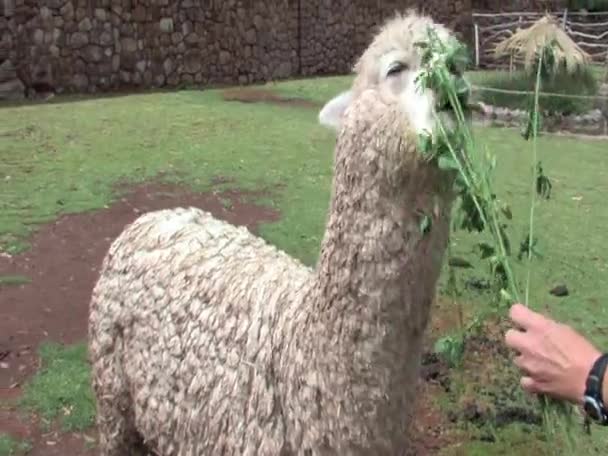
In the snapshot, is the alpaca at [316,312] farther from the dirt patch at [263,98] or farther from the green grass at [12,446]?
the dirt patch at [263,98]

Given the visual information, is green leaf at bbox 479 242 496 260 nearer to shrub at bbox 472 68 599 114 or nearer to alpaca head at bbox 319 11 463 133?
alpaca head at bbox 319 11 463 133

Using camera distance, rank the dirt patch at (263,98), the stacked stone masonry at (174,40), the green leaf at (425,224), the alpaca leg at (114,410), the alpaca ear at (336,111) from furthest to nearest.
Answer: the dirt patch at (263,98) → the stacked stone masonry at (174,40) → the alpaca leg at (114,410) → the alpaca ear at (336,111) → the green leaf at (425,224)

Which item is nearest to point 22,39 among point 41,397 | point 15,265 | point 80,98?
point 80,98

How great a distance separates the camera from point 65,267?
5.53m

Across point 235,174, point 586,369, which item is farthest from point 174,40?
point 586,369

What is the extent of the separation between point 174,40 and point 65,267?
8876 mm

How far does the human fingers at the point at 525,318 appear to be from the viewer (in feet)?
6.05

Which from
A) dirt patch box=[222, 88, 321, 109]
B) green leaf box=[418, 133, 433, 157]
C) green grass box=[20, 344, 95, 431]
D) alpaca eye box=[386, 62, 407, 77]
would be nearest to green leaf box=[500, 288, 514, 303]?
green leaf box=[418, 133, 433, 157]

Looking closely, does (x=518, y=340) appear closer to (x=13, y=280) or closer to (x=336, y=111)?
(x=336, y=111)

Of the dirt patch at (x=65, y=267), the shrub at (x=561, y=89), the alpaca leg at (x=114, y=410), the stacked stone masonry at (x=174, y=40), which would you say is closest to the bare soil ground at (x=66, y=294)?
the dirt patch at (x=65, y=267)

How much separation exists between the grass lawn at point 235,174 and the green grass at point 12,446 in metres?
0.22

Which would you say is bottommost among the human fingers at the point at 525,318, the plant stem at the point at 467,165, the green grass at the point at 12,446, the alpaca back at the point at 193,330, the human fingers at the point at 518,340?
the green grass at the point at 12,446

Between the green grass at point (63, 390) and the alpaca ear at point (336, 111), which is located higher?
the alpaca ear at point (336, 111)

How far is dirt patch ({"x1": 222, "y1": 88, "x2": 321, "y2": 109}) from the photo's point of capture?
12.3 meters
